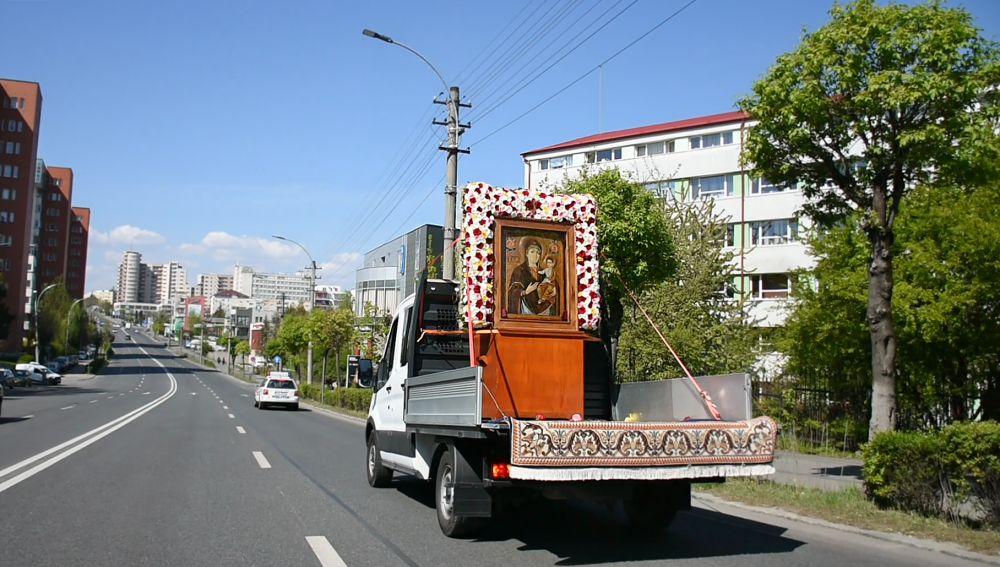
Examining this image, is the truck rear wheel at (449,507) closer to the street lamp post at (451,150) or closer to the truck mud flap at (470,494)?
the truck mud flap at (470,494)

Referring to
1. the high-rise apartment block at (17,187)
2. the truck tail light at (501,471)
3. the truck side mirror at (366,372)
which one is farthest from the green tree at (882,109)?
the high-rise apartment block at (17,187)

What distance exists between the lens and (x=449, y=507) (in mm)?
7738

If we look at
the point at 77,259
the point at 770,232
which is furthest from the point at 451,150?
the point at 77,259

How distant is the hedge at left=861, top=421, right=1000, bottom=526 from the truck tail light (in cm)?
483

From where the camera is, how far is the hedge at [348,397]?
31484mm

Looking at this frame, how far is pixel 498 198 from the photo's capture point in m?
8.41

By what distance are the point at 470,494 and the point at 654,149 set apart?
4252 centimetres

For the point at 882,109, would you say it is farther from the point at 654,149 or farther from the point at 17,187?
the point at 17,187

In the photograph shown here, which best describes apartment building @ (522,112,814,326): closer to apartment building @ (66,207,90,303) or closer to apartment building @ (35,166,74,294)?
apartment building @ (35,166,74,294)

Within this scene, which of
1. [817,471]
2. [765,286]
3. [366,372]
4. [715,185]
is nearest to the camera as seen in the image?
[366,372]

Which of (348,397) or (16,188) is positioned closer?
(348,397)

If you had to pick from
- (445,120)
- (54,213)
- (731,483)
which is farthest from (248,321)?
(731,483)

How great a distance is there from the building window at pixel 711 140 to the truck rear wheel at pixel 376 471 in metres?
36.9

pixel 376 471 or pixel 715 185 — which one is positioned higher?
pixel 715 185
